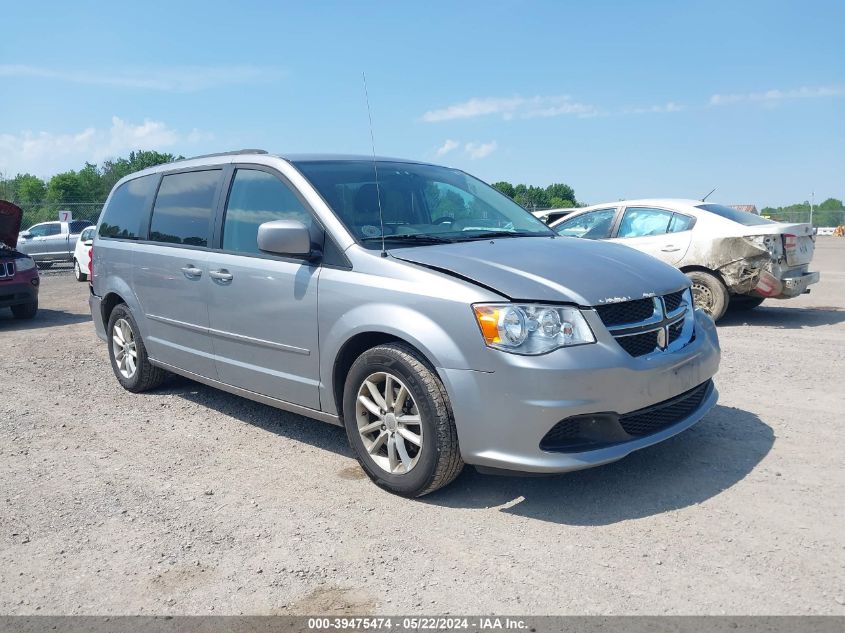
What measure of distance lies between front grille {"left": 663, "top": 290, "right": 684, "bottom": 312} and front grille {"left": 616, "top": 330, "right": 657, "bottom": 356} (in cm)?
26

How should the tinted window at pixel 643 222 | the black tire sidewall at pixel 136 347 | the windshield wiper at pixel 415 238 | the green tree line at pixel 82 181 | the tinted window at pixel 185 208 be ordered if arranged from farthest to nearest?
the green tree line at pixel 82 181 → the tinted window at pixel 643 222 → the black tire sidewall at pixel 136 347 → the tinted window at pixel 185 208 → the windshield wiper at pixel 415 238

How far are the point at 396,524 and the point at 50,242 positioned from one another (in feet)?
83.6

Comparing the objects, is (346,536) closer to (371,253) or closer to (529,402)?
(529,402)

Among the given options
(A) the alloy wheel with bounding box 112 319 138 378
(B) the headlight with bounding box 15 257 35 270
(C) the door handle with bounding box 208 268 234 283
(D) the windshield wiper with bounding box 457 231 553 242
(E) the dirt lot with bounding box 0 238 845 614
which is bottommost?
(E) the dirt lot with bounding box 0 238 845 614

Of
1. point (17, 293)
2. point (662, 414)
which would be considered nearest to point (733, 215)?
point (662, 414)

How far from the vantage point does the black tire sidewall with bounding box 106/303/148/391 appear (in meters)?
6.09

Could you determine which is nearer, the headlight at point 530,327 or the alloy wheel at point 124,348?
the headlight at point 530,327

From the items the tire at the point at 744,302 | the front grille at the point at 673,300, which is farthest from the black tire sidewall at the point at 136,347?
the tire at the point at 744,302

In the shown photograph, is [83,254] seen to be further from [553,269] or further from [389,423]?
[553,269]

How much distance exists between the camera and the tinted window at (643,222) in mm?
9164

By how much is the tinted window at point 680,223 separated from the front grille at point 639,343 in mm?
5659

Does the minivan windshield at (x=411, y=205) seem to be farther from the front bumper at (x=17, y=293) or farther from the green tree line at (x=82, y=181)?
the green tree line at (x=82, y=181)

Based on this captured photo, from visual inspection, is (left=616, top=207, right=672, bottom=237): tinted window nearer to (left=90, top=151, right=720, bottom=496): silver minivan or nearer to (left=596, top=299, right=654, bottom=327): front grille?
(left=90, top=151, right=720, bottom=496): silver minivan

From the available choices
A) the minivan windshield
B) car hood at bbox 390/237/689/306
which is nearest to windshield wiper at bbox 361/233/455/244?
the minivan windshield
